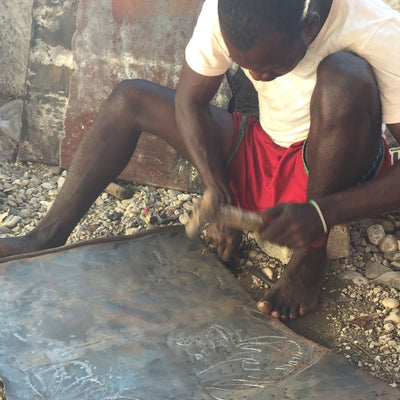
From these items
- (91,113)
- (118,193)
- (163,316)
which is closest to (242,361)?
(163,316)

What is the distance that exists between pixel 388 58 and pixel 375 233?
2.96ft

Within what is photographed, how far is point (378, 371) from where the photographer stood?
181 centimetres

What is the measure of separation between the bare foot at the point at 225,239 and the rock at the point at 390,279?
1.82 ft

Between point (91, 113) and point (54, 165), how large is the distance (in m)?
0.39

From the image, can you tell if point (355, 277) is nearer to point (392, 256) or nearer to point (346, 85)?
point (392, 256)

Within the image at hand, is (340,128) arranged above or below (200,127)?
above

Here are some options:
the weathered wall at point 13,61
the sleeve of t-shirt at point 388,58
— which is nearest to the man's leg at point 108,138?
the sleeve of t-shirt at point 388,58

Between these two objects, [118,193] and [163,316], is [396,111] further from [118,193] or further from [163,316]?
[118,193]

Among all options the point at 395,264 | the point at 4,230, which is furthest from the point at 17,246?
the point at 395,264

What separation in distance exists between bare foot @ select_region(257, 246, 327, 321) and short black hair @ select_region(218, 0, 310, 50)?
0.80m

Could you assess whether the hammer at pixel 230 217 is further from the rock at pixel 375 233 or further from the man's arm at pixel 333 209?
the rock at pixel 375 233

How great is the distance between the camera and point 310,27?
5.64 feet

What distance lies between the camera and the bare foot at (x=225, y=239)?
229 centimetres

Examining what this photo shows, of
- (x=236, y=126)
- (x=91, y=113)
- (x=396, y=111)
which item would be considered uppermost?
(x=396, y=111)
